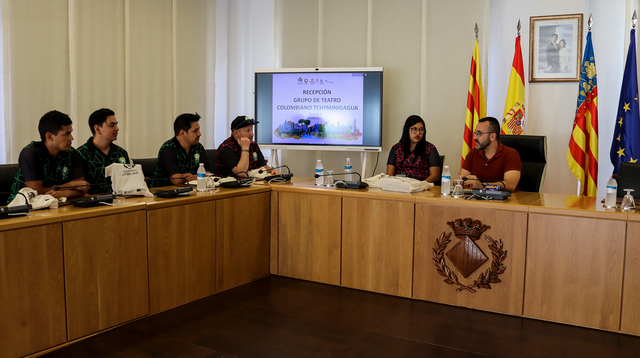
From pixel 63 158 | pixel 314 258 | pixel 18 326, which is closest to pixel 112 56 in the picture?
pixel 63 158

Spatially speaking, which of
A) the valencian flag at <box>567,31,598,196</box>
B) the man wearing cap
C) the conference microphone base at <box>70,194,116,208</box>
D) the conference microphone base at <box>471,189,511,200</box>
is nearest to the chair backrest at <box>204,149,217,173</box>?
the man wearing cap

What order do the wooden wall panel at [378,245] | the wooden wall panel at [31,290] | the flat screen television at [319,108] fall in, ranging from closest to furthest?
the wooden wall panel at [31,290], the wooden wall panel at [378,245], the flat screen television at [319,108]

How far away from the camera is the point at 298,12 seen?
19.5ft

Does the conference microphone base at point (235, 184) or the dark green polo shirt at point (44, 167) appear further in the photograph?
the conference microphone base at point (235, 184)

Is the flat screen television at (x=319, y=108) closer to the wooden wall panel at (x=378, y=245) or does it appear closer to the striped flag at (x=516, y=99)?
the striped flag at (x=516, y=99)

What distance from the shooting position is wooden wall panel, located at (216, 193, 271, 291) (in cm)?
325

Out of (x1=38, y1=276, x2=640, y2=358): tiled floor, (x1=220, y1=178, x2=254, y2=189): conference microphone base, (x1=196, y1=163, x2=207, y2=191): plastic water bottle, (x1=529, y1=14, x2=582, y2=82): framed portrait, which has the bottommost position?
(x1=38, y1=276, x2=640, y2=358): tiled floor

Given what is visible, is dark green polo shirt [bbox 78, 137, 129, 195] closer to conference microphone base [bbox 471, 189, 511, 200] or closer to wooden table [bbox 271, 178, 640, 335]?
wooden table [bbox 271, 178, 640, 335]

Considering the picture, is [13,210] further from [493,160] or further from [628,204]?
[628,204]

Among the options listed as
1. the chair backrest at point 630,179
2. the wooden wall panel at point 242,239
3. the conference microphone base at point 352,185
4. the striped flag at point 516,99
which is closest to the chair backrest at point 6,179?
the wooden wall panel at point 242,239

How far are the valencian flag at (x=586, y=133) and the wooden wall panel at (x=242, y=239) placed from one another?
9.53 feet

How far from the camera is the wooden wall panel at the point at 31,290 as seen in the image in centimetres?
212

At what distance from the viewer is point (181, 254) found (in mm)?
2967

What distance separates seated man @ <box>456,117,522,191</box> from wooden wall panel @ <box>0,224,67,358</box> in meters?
2.56
